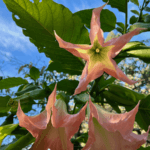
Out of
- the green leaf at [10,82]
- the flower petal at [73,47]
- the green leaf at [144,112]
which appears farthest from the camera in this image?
the green leaf at [10,82]

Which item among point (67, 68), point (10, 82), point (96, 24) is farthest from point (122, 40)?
point (10, 82)

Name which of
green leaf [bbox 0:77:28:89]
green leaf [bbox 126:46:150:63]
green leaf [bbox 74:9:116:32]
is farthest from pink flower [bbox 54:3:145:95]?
green leaf [bbox 0:77:28:89]

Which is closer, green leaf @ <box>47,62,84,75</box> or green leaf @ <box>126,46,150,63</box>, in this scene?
green leaf @ <box>126,46,150,63</box>

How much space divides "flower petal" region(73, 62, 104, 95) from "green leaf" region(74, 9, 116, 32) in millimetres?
358

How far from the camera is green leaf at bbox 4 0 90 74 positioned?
0.54m

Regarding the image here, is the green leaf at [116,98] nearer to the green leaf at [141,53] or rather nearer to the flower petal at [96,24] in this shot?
the green leaf at [141,53]

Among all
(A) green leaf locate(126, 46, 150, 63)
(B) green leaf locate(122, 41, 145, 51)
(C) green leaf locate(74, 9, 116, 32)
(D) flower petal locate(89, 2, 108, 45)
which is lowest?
(A) green leaf locate(126, 46, 150, 63)

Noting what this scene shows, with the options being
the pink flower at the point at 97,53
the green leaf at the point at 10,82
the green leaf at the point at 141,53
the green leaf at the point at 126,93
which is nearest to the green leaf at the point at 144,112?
the green leaf at the point at 126,93

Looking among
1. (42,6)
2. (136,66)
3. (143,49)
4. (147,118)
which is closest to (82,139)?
(147,118)

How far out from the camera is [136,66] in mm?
5523

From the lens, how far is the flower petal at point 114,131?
1.00 feet

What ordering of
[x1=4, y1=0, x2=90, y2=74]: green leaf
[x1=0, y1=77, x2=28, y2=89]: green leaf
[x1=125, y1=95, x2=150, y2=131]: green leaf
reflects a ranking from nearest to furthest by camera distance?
[x1=4, y1=0, x2=90, y2=74]: green leaf
[x1=125, y1=95, x2=150, y2=131]: green leaf
[x1=0, y1=77, x2=28, y2=89]: green leaf

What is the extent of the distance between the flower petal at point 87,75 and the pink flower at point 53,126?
0.16 ft

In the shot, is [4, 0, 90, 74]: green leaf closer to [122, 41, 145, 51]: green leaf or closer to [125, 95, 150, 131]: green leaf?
[122, 41, 145, 51]: green leaf
